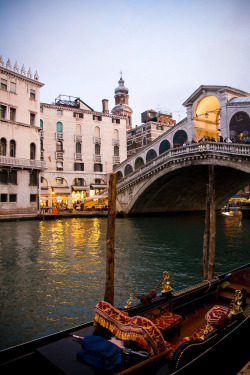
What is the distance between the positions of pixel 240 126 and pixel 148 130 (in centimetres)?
2229

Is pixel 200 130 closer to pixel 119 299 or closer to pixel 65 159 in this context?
pixel 65 159

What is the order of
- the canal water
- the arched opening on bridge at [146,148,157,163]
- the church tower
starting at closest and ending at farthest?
the canal water < the arched opening on bridge at [146,148,157,163] < the church tower

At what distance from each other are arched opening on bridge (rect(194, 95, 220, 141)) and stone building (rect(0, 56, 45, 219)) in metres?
15.2

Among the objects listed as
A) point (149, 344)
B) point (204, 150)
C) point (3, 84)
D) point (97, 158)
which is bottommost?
point (149, 344)

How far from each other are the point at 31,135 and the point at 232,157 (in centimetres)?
1880

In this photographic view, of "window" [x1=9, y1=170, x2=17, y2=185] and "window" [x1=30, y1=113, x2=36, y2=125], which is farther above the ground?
"window" [x1=30, y1=113, x2=36, y2=125]

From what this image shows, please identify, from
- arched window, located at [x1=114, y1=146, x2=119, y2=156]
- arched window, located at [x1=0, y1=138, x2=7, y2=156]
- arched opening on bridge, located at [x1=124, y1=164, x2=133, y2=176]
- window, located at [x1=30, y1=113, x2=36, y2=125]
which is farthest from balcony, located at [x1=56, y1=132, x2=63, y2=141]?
arched window, located at [x1=0, y1=138, x2=7, y2=156]

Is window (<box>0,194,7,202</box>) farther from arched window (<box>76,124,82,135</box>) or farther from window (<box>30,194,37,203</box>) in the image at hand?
arched window (<box>76,124,82,135</box>)

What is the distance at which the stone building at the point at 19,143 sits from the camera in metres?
27.3

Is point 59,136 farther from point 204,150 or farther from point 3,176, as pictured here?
point 204,150

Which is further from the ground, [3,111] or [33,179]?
[3,111]

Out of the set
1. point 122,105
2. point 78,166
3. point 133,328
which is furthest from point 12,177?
point 122,105

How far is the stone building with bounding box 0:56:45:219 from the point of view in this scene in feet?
89.7

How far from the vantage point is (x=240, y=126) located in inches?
950
